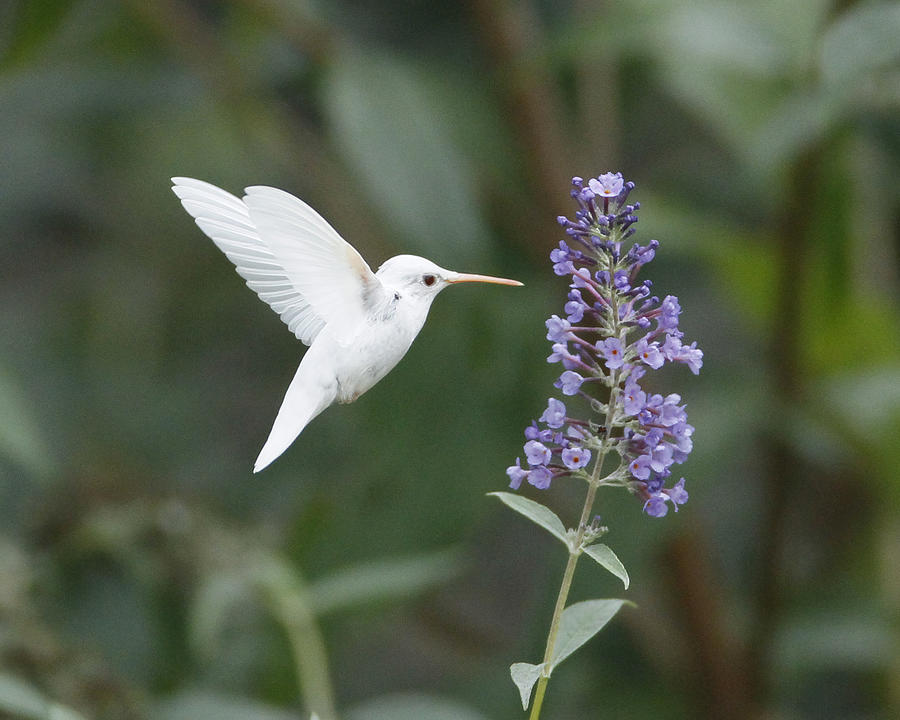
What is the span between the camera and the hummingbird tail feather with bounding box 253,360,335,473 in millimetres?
656

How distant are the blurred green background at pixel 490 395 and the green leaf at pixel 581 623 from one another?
459 mm

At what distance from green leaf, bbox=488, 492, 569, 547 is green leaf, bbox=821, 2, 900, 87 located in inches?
24.8

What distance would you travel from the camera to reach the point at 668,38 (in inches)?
61.7

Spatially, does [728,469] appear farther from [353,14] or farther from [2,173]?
[2,173]

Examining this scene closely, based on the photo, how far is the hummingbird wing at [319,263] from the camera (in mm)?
659

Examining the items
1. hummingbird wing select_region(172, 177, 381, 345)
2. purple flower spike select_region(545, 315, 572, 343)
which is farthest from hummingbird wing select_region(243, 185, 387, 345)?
purple flower spike select_region(545, 315, 572, 343)

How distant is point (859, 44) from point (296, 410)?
716mm

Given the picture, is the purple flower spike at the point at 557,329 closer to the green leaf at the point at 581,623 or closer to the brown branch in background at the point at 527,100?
the green leaf at the point at 581,623

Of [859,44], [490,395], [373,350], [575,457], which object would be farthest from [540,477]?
[490,395]

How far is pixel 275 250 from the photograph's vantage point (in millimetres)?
680

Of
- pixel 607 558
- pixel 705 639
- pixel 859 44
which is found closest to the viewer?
pixel 607 558

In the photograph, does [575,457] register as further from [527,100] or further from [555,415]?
[527,100]

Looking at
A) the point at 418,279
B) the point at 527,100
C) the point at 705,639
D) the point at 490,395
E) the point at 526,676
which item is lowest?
the point at 526,676

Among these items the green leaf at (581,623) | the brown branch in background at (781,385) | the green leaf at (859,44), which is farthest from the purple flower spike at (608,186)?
the brown branch in background at (781,385)
